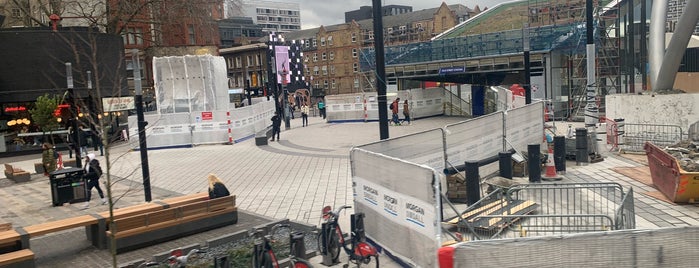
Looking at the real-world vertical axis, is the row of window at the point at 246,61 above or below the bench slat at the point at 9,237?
above

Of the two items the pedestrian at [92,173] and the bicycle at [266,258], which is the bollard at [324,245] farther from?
the pedestrian at [92,173]

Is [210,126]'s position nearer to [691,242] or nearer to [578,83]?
[578,83]

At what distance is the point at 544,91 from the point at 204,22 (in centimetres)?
2769

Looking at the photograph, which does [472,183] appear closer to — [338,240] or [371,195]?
[371,195]

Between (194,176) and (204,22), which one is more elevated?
(204,22)

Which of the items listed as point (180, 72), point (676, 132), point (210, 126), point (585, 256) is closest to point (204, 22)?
point (180, 72)

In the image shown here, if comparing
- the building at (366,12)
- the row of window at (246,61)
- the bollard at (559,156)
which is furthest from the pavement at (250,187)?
the building at (366,12)

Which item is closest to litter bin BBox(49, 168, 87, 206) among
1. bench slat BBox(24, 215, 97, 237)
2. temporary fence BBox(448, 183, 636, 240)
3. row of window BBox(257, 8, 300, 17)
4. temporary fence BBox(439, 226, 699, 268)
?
bench slat BBox(24, 215, 97, 237)

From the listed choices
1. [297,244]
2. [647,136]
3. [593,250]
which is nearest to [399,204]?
[297,244]

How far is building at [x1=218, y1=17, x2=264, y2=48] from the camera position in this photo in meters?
96.2

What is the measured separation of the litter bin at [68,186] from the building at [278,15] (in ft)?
547

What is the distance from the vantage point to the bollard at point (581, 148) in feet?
55.1

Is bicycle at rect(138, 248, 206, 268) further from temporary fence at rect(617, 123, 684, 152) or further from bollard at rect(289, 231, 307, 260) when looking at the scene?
temporary fence at rect(617, 123, 684, 152)

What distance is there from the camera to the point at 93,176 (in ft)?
49.3
